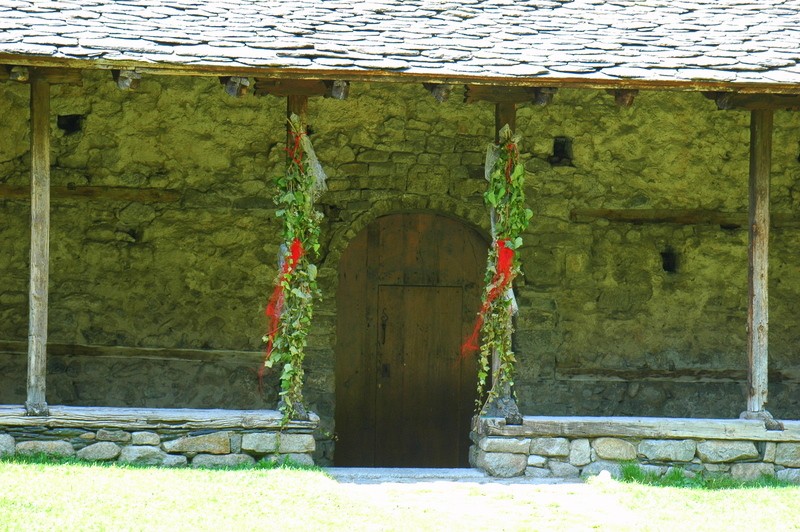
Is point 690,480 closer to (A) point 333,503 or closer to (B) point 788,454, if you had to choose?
(B) point 788,454

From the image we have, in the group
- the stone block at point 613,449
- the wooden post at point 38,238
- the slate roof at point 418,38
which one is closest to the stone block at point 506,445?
the stone block at point 613,449

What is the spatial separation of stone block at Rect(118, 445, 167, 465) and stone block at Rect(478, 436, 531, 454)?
2.14 m

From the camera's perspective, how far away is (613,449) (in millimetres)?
8070

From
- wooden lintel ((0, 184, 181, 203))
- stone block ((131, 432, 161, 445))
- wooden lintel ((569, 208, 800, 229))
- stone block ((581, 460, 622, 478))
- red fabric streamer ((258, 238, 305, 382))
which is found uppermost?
wooden lintel ((0, 184, 181, 203))

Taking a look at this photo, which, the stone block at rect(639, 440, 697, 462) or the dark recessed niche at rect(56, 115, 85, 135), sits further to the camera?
the dark recessed niche at rect(56, 115, 85, 135)

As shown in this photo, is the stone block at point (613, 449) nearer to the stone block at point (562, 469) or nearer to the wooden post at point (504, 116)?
the stone block at point (562, 469)

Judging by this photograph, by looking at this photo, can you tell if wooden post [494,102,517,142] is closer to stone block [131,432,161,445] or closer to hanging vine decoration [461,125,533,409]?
hanging vine decoration [461,125,533,409]

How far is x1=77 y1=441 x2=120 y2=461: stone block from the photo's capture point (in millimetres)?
7691

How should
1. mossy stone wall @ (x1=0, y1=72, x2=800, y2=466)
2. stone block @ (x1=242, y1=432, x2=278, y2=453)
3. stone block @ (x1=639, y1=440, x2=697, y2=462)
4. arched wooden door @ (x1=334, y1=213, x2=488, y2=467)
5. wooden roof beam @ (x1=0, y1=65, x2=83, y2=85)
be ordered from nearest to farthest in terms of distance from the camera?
wooden roof beam @ (x1=0, y1=65, x2=83, y2=85) < stone block @ (x1=242, y1=432, x2=278, y2=453) < stone block @ (x1=639, y1=440, x2=697, y2=462) < mossy stone wall @ (x1=0, y1=72, x2=800, y2=466) < arched wooden door @ (x1=334, y1=213, x2=488, y2=467)

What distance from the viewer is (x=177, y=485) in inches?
276

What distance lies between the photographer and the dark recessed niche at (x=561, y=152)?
9.99 m

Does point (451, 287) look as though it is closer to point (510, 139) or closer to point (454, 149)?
point (454, 149)

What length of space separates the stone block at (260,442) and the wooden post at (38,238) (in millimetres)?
1338

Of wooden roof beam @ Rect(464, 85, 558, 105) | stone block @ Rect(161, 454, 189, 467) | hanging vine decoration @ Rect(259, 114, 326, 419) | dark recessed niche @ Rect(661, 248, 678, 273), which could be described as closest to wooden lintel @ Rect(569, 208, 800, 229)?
dark recessed niche @ Rect(661, 248, 678, 273)
